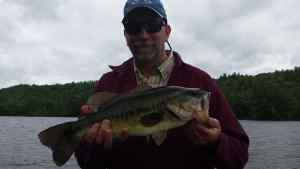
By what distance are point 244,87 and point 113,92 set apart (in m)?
107

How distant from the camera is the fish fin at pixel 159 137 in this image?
14.6ft

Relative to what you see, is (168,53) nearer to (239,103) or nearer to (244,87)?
(239,103)

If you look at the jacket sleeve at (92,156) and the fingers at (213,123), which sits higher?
the fingers at (213,123)

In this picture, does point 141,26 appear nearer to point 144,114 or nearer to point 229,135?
point 144,114

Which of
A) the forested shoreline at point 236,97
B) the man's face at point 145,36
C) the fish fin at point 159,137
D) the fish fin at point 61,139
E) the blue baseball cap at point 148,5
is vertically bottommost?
the forested shoreline at point 236,97

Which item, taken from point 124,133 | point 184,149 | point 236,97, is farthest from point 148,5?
point 236,97

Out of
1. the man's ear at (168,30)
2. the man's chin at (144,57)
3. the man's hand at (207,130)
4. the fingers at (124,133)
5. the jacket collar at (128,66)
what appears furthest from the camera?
the man's ear at (168,30)

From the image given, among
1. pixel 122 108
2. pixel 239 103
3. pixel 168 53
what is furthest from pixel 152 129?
pixel 239 103

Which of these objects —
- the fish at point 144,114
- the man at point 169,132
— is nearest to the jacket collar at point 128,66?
the man at point 169,132

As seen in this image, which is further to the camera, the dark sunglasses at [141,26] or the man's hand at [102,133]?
the dark sunglasses at [141,26]

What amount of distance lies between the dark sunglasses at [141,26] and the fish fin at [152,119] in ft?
2.97

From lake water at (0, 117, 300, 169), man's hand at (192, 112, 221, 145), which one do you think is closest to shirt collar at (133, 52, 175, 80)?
man's hand at (192, 112, 221, 145)

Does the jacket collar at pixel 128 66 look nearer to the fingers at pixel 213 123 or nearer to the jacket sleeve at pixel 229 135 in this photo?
the jacket sleeve at pixel 229 135

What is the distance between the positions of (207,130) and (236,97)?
92.4 meters
